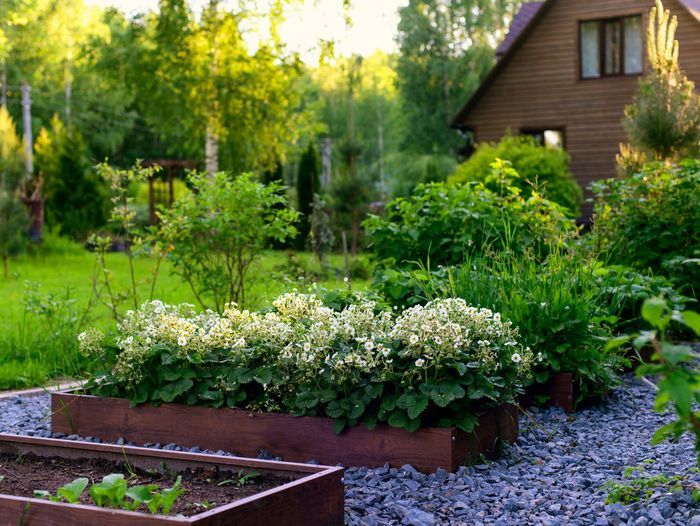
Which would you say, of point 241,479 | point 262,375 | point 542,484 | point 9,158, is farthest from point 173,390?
point 9,158

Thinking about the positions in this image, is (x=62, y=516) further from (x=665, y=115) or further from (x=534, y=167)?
(x=534, y=167)

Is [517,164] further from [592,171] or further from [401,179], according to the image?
[401,179]

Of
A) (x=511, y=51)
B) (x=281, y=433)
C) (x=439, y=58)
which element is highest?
(x=439, y=58)

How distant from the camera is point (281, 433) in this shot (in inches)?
143

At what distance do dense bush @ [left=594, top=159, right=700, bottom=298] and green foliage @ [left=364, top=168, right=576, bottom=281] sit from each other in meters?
1.17

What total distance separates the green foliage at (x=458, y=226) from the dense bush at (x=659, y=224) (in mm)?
1173

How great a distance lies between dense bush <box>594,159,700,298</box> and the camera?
716cm

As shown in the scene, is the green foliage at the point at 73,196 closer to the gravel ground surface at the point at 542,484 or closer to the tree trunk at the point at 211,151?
the tree trunk at the point at 211,151

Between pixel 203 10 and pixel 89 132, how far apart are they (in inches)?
823

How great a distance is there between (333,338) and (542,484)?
3.36 feet

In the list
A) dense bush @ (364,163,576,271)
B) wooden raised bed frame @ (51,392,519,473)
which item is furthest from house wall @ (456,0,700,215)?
wooden raised bed frame @ (51,392,519,473)

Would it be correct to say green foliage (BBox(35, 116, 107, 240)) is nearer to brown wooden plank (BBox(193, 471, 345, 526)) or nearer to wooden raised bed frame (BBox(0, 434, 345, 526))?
wooden raised bed frame (BBox(0, 434, 345, 526))

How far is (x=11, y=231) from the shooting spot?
13.4 m

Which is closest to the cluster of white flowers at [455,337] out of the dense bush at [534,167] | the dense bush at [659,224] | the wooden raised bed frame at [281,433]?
the wooden raised bed frame at [281,433]
